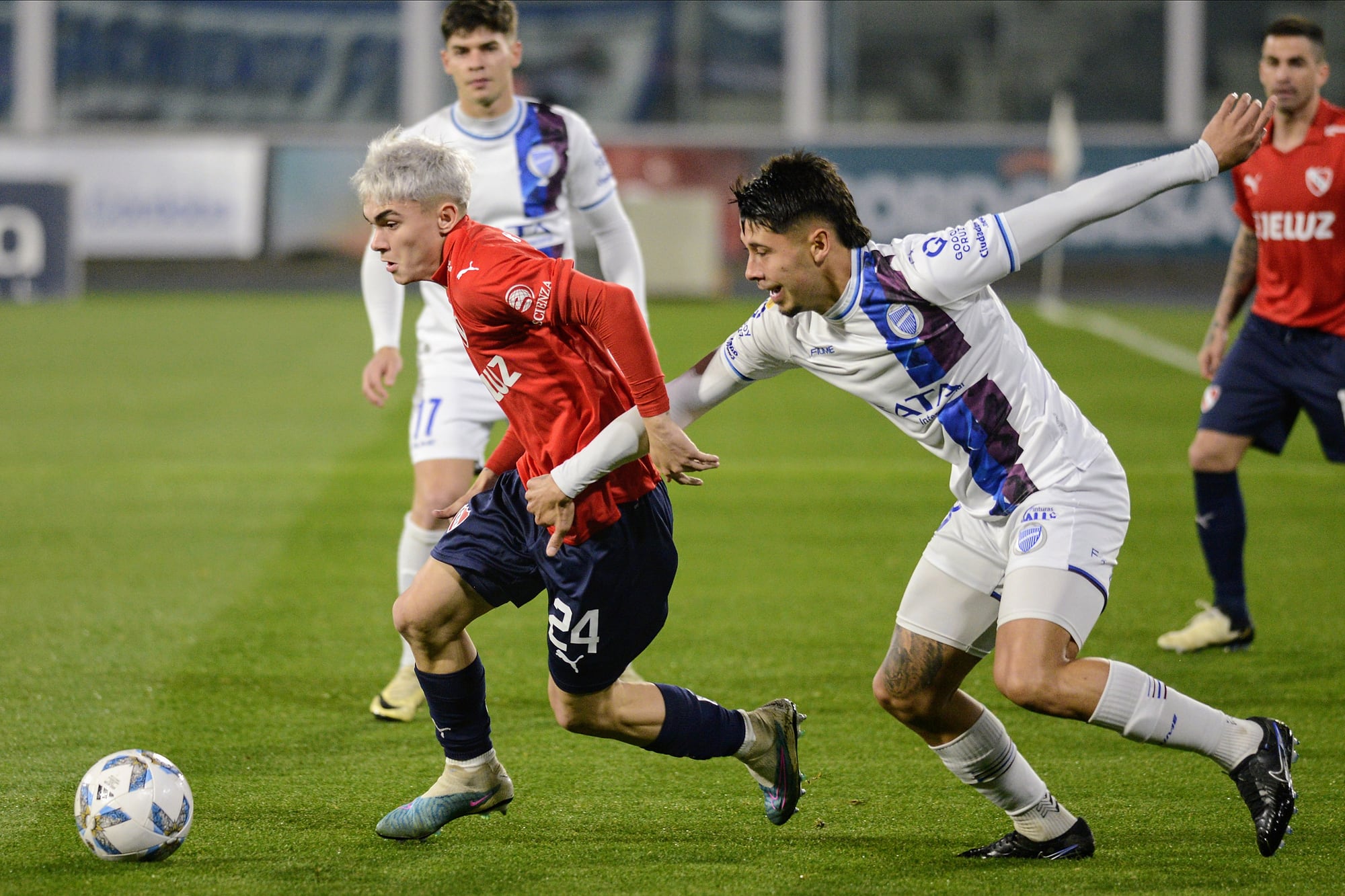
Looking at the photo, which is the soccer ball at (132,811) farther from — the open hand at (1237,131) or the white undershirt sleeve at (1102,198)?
the open hand at (1237,131)

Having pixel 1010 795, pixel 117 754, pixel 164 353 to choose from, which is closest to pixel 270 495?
pixel 117 754

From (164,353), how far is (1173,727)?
43.3 ft

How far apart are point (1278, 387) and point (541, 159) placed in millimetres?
2763

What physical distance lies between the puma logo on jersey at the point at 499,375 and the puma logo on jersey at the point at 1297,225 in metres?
3.33

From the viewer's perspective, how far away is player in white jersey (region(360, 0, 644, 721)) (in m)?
4.95

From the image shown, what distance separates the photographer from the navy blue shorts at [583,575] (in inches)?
140

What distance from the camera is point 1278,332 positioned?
18.6 ft

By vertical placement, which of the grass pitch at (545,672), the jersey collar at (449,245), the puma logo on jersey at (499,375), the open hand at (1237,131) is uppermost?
the open hand at (1237,131)

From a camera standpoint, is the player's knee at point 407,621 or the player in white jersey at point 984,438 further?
the player's knee at point 407,621

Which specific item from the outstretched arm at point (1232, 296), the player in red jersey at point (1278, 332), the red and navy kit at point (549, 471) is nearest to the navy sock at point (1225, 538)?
the player in red jersey at point (1278, 332)

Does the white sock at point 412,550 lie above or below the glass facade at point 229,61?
below

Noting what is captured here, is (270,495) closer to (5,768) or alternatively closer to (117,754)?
(5,768)

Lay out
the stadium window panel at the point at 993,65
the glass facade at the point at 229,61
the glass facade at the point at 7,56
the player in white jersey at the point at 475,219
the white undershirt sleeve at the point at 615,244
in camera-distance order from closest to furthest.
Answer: the player in white jersey at the point at 475,219, the white undershirt sleeve at the point at 615,244, the glass facade at the point at 7,56, the glass facade at the point at 229,61, the stadium window panel at the point at 993,65

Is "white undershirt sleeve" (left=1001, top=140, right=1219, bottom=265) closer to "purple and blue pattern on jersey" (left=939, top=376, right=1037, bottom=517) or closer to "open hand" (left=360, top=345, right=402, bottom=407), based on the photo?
"purple and blue pattern on jersey" (left=939, top=376, right=1037, bottom=517)
